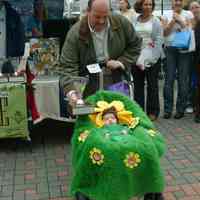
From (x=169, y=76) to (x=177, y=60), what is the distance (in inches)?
9.9

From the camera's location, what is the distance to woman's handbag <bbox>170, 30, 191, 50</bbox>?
6.25 meters

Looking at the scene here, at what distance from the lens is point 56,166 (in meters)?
4.93

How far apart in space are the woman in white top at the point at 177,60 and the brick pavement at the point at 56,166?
1.44 feet

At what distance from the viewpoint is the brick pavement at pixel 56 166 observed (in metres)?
4.23

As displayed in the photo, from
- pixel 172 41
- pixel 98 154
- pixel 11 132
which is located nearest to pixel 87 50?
pixel 98 154

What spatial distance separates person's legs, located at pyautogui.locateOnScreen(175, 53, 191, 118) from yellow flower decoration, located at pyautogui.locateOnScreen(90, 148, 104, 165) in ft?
11.7

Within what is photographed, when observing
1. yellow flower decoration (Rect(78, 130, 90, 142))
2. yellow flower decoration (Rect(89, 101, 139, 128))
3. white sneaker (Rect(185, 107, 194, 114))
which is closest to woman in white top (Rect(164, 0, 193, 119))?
white sneaker (Rect(185, 107, 194, 114))

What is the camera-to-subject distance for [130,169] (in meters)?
3.15

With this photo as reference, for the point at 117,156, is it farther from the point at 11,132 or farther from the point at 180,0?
the point at 180,0

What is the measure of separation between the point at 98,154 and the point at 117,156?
0.45 ft

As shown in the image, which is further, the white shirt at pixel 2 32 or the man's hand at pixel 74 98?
the white shirt at pixel 2 32

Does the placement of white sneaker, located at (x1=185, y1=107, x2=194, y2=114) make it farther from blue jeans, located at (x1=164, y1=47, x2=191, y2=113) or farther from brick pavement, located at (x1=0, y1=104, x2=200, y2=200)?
brick pavement, located at (x1=0, y1=104, x2=200, y2=200)

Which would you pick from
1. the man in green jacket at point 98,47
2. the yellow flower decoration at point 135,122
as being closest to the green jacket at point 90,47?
the man in green jacket at point 98,47

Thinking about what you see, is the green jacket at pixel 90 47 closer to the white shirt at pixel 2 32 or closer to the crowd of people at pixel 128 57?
the crowd of people at pixel 128 57
